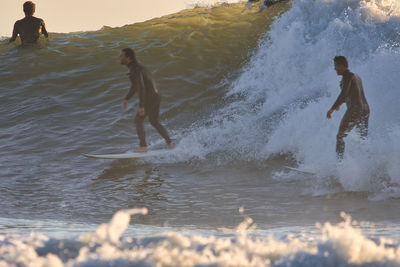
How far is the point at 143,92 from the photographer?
7742 mm

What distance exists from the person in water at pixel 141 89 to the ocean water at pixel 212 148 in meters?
0.75

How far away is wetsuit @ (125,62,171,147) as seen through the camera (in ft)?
25.3

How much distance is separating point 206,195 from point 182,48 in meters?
9.04

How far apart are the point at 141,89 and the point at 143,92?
68 mm

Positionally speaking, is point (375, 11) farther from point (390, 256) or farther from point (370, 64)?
point (390, 256)

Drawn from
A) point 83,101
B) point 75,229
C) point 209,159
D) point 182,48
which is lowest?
point 75,229

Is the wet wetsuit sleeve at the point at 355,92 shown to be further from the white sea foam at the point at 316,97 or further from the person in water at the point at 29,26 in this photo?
the person in water at the point at 29,26

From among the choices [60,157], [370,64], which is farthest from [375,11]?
[60,157]

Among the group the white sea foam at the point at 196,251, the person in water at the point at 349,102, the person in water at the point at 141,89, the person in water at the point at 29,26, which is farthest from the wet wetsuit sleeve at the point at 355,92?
the person in water at the point at 29,26

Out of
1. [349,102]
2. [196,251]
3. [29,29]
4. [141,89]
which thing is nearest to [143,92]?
[141,89]

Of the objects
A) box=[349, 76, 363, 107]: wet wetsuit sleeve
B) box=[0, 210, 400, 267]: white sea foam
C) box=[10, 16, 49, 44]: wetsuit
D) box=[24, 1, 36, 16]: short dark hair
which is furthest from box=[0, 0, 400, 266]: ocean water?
box=[24, 1, 36, 16]: short dark hair

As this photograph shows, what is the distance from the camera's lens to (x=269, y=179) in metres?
7.53

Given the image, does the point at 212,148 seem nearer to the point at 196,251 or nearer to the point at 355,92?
the point at 355,92

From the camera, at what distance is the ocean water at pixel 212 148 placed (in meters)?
3.32
